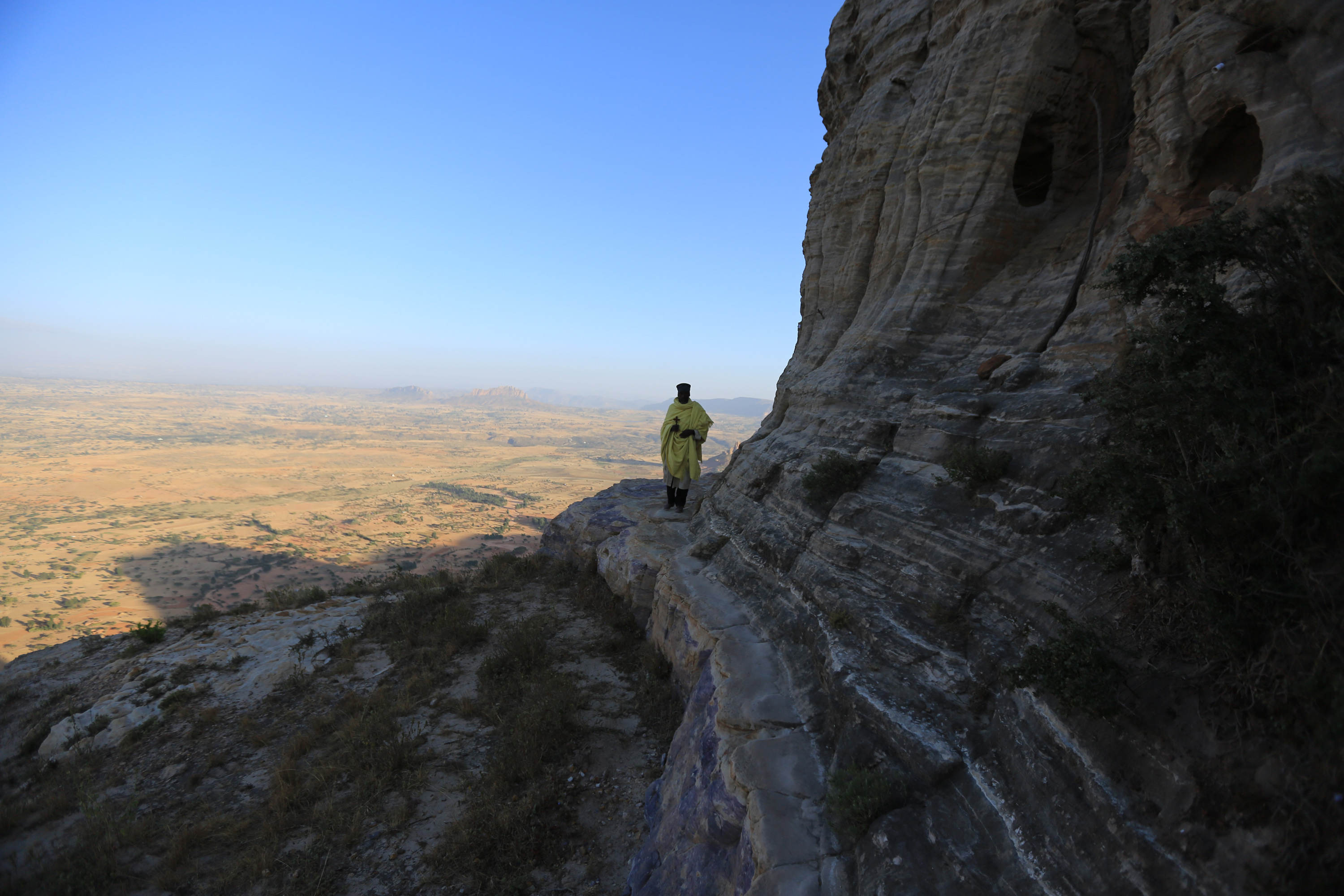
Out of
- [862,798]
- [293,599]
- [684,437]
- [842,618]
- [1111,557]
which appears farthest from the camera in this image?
[293,599]

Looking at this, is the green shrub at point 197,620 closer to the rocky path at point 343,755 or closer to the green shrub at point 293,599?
the rocky path at point 343,755

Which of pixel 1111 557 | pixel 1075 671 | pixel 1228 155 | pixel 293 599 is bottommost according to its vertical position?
pixel 293 599

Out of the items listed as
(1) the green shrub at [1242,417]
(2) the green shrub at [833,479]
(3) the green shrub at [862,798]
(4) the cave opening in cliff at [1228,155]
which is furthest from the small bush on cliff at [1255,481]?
(2) the green shrub at [833,479]

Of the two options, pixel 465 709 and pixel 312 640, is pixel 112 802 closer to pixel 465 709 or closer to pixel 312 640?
pixel 312 640

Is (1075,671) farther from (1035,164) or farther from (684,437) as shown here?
(1035,164)

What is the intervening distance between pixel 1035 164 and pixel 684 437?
27.9 feet

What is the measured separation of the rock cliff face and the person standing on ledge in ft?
3.00

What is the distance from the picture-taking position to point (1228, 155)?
628 cm

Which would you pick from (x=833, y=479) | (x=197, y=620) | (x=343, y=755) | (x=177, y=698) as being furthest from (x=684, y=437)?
(x=197, y=620)

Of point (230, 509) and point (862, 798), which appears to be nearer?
point (862, 798)

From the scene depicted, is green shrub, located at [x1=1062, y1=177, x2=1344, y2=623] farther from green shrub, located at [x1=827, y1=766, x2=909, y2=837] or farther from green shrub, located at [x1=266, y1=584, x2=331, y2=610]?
green shrub, located at [x1=266, y1=584, x2=331, y2=610]

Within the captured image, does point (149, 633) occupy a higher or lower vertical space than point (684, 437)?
lower

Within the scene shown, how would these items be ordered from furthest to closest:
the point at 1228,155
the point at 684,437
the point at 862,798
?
the point at 684,437, the point at 1228,155, the point at 862,798

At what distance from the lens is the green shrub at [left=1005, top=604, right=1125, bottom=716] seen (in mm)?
3283
